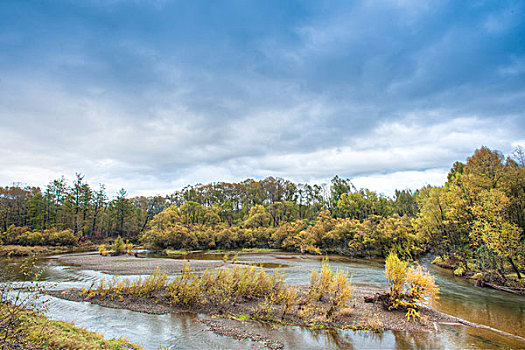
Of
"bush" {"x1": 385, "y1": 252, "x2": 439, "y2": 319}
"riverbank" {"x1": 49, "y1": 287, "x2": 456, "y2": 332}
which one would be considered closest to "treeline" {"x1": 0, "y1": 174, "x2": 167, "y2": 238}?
"riverbank" {"x1": 49, "y1": 287, "x2": 456, "y2": 332}

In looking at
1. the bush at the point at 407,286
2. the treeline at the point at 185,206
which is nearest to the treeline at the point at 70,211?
the treeline at the point at 185,206

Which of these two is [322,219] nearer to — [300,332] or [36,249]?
[300,332]

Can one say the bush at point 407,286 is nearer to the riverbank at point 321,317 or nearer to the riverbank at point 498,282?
the riverbank at point 321,317

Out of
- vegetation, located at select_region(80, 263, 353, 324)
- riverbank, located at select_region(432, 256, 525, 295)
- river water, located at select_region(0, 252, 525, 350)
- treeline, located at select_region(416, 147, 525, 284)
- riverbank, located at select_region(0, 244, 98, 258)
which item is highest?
treeline, located at select_region(416, 147, 525, 284)

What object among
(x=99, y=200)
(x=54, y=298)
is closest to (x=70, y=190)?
(x=99, y=200)

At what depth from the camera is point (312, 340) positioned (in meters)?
9.38

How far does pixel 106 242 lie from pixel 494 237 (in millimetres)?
70183

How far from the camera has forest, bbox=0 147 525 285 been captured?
2050 centimetres

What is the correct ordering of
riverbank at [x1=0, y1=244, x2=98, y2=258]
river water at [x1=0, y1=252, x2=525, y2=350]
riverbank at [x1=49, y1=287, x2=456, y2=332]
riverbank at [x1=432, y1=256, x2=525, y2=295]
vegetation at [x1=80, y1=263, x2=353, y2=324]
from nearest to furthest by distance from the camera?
river water at [x1=0, y1=252, x2=525, y2=350] → riverbank at [x1=49, y1=287, x2=456, y2=332] → vegetation at [x1=80, y1=263, x2=353, y2=324] → riverbank at [x1=432, y1=256, x2=525, y2=295] → riverbank at [x1=0, y1=244, x2=98, y2=258]

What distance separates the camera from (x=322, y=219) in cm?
5262

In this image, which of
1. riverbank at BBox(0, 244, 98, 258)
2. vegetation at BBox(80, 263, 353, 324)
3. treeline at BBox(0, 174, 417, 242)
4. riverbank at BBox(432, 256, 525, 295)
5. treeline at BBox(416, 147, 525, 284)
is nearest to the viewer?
vegetation at BBox(80, 263, 353, 324)

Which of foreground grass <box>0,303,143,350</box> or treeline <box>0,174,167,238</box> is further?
treeline <box>0,174,167,238</box>

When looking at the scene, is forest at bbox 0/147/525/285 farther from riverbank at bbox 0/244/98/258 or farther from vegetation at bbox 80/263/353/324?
vegetation at bbox 80/263/353/324

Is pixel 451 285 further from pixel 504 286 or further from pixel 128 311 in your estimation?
pixel 128 311
